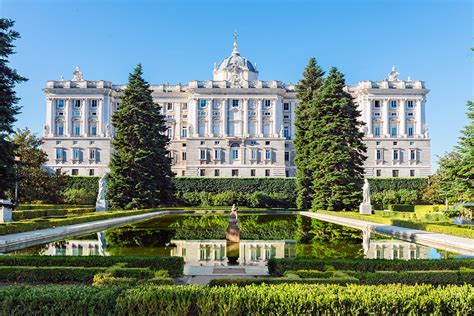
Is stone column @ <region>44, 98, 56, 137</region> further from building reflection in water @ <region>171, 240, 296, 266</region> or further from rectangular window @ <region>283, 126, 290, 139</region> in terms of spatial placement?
building reflection in water @ <region>171, 240, 296, 266</region>

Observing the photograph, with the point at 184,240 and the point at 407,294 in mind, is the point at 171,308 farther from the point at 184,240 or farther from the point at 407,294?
the point at 184,240

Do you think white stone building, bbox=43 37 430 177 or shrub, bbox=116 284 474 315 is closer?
shrub, bbox=116 284 474 315

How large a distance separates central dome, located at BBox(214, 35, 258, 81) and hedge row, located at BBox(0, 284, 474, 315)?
64746 millimetres

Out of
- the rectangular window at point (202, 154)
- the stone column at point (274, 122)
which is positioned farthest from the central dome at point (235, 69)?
the rectangular window at point (202, 154)

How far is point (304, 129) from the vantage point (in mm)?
42875

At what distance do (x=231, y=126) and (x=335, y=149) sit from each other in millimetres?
34582

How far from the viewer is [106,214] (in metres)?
26.2

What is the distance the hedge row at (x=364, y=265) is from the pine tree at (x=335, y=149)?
23.9 m

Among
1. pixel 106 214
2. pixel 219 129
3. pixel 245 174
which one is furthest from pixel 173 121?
pixel 106 214

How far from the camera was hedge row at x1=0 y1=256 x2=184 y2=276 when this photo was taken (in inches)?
383

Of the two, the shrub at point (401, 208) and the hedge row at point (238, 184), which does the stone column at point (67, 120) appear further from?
the shrub at point (401, 208)

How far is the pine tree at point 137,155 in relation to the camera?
35781 millimetres

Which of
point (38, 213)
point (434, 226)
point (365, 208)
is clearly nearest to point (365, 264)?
point (434, 226)

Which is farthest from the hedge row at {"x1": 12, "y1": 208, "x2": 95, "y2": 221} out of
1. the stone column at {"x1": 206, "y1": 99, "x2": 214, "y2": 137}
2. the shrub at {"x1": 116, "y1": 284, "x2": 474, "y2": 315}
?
the stone column at {"x1": 206, "y1": 99, "x2": 214, "y2": 137}
